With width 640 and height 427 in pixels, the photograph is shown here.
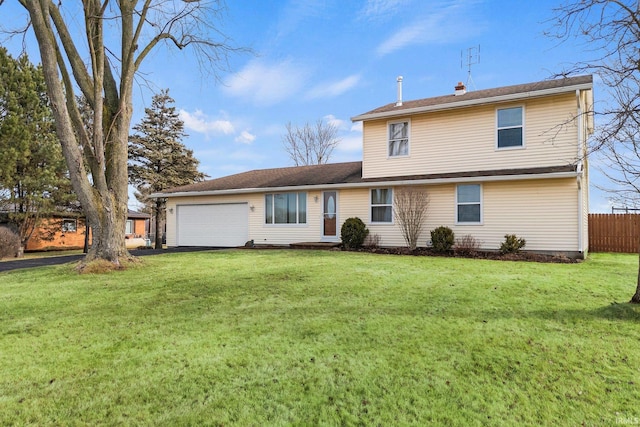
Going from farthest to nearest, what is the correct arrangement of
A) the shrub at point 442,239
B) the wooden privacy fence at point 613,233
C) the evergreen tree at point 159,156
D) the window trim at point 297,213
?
the evergreen tree at point 159,156 < the window trim at point 297,213 < the wooden privacy fence at point 613,233 < the shrub at point 442,239

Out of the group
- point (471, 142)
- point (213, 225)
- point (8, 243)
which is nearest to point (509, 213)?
point (471, 142)

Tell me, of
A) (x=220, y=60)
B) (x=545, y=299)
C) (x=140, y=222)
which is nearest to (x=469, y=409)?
(x=545, y=299)

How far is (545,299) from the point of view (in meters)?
5.26

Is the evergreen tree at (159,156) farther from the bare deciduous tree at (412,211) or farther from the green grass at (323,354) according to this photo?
the green grass at (323,354)

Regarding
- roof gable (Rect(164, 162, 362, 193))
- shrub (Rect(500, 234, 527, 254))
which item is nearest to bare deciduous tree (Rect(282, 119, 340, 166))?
roof gable (Rect(164, 162, 362, 193))

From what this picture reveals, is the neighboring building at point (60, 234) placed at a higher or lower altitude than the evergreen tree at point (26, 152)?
lower

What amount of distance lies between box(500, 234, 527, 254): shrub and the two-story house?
0.32 meters

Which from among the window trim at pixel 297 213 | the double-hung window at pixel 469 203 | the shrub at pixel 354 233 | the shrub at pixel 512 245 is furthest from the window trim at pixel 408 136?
the shrub at pixel 512 245

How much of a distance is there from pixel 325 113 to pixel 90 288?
1044 inches

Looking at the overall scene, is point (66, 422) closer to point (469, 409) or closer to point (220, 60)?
point (469, 409)

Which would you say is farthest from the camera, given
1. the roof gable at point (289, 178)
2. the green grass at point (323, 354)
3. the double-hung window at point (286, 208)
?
the double-hung window at point (286, 208)

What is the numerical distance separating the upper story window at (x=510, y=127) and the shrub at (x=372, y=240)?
5179 millimetres

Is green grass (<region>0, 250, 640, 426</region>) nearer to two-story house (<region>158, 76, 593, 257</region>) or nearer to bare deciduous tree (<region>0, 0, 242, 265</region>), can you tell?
bare deciduous tree (<region>0, 0, 242, 265</region>)

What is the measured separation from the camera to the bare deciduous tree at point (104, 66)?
8.41 m
